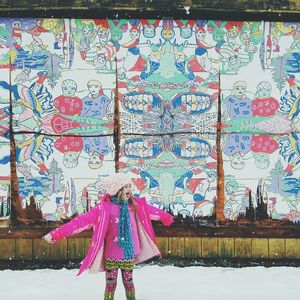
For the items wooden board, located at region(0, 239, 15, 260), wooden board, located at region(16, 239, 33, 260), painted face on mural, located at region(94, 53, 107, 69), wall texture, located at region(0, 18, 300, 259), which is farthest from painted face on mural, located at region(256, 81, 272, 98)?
wooden board, located at region(0, 239, 15, 260)

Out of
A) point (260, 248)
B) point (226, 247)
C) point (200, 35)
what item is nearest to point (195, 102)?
point (200, 35)

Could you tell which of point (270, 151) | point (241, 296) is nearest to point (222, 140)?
point (270, 151)

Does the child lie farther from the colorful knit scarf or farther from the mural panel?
the mural panel

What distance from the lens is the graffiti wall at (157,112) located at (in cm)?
647

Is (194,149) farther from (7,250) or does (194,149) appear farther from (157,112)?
(7,250)

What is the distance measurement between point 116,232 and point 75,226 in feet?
1.14

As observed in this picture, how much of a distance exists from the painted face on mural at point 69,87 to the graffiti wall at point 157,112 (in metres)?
0.02

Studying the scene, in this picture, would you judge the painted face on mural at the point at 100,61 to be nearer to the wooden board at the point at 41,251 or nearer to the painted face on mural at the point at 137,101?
the painted face on mural at the point at 137,101

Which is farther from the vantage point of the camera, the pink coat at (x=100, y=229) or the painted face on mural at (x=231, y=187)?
the painted face on mural at (x=231, y=187)

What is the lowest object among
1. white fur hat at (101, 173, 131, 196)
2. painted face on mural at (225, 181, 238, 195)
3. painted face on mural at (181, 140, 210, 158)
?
painted face on mural at (225, 181, 238, 195)

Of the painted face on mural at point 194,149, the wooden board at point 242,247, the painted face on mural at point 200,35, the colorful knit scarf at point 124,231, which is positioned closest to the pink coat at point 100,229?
the colorful knit scarf at point 124,231

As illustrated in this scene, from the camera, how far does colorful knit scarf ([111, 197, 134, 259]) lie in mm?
4703

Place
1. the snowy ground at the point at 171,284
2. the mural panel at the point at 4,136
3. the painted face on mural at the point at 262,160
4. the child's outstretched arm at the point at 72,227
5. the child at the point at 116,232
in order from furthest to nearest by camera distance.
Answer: the painted face on mural at the point at 262,160, the mural panel at the point at 4,136, the snowy ground at the point at 171,284, the child at the point at 116,232, the child's outstretched arm at the point at 72,227

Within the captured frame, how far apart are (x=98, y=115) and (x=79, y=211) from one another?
1087 millimetres
